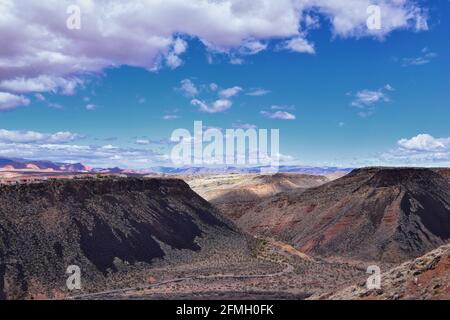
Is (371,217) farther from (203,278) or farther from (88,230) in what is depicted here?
(88,230)

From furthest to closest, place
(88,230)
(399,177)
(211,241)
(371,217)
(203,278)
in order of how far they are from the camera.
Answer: (399,177), (371,217), (211,241), (88,230), (203,278)

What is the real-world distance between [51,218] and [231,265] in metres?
19.1

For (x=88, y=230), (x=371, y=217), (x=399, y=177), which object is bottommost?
(x=371, y=217)

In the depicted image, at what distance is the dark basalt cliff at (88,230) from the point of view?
42938 millimetres

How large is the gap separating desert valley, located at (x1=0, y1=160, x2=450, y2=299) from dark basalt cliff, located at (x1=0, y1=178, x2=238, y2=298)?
14cm

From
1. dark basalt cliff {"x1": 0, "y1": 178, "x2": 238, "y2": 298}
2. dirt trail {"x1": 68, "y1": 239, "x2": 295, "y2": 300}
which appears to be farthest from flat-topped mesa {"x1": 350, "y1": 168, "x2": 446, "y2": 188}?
dark basalt cliff {"x1": 0, "y1": 178, "x2": 238, "y2": 298}

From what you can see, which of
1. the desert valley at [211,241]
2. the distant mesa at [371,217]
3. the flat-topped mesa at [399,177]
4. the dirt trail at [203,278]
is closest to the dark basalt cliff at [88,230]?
the desert valley at [211,241]

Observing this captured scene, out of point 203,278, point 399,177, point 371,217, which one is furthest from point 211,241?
point 399,177

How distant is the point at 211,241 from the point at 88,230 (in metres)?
17.3

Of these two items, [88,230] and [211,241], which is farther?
[211,241]

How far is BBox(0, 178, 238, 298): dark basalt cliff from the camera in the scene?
42.9 m

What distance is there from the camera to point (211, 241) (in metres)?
63.7

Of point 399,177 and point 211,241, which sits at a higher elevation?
A: point 399,177
